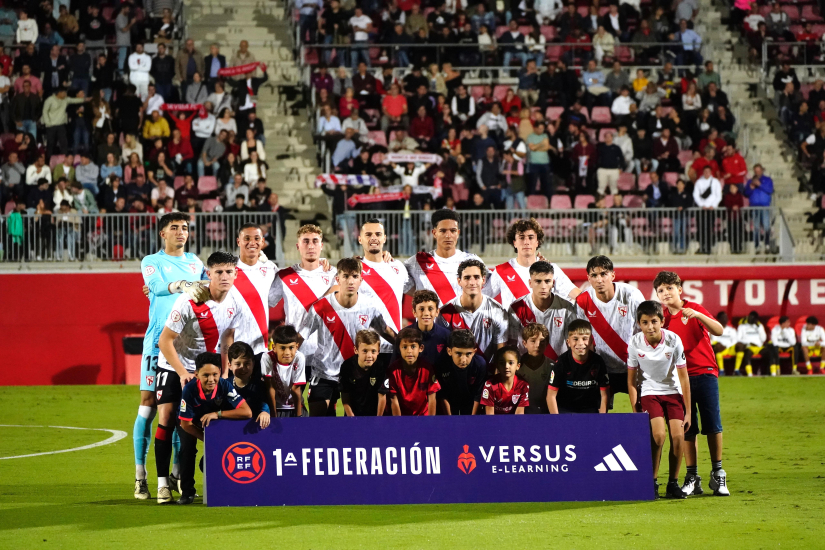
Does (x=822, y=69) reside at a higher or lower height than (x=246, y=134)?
higher

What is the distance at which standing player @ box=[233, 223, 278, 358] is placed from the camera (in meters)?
9.34

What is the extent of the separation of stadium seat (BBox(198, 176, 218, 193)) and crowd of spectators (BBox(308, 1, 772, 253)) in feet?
8.44

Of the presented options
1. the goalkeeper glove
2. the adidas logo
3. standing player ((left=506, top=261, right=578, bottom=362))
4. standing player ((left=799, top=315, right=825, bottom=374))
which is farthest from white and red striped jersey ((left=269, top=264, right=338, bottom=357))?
standing player ((left=799, top=315, right=825, bottom=374))

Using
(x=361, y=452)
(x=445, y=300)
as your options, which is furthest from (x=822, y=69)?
(x=361, y=452)

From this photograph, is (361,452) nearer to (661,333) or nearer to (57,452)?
(661,333)

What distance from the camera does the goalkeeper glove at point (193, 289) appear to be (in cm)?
884

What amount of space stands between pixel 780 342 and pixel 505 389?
13663 millimetres

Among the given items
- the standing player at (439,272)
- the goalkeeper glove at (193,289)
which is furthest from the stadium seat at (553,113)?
the goalkeeper glove at (193,289)

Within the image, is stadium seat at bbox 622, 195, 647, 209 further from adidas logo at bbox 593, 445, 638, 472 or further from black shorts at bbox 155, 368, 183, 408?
black shorts at bbox 155, 368, 183, 408

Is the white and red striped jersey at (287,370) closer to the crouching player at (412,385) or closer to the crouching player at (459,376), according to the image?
the crouching player at (412,385)

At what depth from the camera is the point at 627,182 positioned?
23438 mm

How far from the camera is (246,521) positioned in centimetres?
775

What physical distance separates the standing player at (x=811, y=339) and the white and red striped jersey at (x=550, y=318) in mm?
13059

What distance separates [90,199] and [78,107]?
10.1ft
